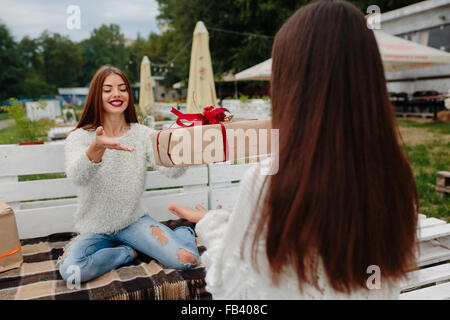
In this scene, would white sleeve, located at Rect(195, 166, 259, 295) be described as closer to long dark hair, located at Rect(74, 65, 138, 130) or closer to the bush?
long dark hair, located at Rect(74, 65, 138, 130)

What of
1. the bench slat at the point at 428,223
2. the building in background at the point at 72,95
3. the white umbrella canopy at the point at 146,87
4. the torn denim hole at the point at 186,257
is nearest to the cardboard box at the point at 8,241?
A: the torn denim hole at the point at 186,257

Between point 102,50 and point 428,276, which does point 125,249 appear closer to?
point 428,276

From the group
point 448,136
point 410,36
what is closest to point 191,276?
point 448,136

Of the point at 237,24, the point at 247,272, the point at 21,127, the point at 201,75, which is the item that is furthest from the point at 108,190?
the point at 237,24

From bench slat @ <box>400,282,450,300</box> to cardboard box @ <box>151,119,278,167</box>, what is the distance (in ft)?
3.69

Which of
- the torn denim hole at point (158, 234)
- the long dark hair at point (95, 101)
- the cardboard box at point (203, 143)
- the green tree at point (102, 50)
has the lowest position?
the torn denim hole at point (158, 234)

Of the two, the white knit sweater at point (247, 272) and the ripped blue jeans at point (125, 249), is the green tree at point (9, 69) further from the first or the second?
the white knit sweater at point (247, 272)

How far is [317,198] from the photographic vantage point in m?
0.86

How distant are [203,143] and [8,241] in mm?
1437

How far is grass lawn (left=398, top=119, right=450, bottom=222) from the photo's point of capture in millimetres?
3927

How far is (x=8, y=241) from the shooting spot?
6.75ft

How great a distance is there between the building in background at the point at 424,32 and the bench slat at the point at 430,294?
418 inches

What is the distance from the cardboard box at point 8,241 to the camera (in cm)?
202

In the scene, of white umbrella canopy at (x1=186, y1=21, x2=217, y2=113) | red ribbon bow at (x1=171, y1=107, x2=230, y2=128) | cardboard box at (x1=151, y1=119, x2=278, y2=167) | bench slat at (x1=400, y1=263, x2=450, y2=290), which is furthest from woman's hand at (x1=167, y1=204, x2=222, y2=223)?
white umbrella canopy at (x1=186, y1=21, x2=217, y2=113)
